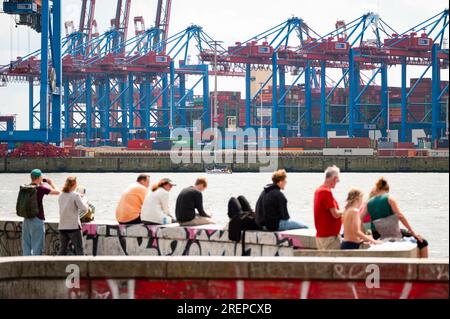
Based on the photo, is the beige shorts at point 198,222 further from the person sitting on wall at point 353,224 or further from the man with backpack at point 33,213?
the person sitting on wall at point 353,224

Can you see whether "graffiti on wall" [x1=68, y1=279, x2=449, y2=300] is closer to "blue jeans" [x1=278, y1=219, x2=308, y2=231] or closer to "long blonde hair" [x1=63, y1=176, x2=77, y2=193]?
"blue jeans" [x1=278, y1=219, x2=308, y2=231]

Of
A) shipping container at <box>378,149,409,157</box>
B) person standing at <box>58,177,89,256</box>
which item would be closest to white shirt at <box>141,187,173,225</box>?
person standing at <box>58,177,89,256</box>

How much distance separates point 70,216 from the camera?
1087 cm

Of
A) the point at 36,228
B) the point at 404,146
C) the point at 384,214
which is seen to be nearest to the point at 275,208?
the point at 384,214

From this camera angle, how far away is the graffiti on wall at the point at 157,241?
10180mm

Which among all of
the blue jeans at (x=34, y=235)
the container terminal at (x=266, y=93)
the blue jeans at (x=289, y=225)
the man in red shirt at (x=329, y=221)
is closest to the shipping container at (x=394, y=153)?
the container terminal at (x=266, y=93)

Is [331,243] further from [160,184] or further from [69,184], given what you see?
[69,184]

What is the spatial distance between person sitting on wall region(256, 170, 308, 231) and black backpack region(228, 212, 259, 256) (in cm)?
10

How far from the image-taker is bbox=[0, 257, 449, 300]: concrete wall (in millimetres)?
7438

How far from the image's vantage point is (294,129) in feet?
363

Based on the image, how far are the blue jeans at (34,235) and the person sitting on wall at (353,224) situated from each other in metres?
3.62

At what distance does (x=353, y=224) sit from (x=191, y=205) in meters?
2.63

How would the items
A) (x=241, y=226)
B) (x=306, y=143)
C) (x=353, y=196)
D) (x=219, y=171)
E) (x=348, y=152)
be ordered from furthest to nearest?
(x=306, y=143)
(x=348, y=152)
(x=219, y=171)
(x=241, y=226)
(x=353, y=196)
